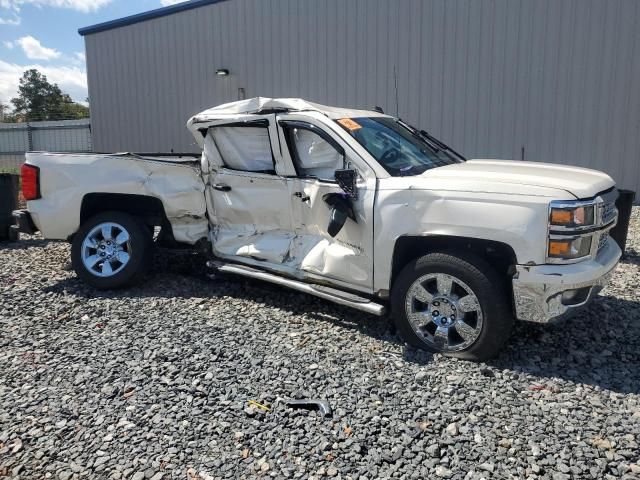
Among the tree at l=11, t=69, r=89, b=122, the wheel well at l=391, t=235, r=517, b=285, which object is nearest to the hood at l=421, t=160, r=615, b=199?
the wheel well at l=391, t=235, r=517, b=285

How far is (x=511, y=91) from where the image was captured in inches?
431

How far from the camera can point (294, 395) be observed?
344cm

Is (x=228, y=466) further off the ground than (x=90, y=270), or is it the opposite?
(x=90, y=270)

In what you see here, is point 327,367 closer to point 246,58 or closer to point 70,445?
point 70,445

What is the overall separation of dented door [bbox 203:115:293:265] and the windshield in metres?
0.79

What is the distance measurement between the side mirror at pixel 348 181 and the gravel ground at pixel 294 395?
115cm

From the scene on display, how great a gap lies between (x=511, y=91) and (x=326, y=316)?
26.7ft

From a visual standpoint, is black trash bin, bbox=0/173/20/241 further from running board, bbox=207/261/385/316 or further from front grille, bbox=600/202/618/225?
front grille, bbox=600/202/618/225

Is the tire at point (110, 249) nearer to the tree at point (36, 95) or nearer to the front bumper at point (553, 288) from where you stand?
the front bumper at point (553, 288)

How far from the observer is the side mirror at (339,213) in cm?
421

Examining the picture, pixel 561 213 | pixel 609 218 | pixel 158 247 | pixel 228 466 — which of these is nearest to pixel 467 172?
pixel 561 213

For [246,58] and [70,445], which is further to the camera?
[246,58]

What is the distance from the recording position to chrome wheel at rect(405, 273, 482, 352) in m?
3.77

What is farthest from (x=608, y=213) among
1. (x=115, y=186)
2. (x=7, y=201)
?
(x=7, y=201)
